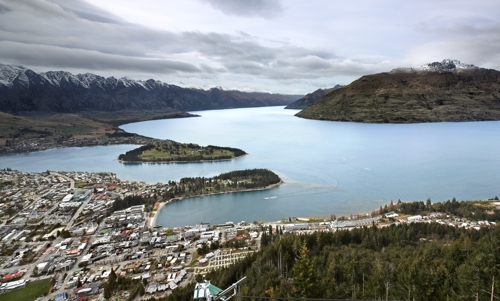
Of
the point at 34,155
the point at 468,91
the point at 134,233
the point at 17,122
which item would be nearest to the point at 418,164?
the point at 134,233

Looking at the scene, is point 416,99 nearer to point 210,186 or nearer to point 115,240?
point 210,186

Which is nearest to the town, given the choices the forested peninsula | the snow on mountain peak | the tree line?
the forested peninsula

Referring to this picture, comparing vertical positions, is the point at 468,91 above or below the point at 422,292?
above

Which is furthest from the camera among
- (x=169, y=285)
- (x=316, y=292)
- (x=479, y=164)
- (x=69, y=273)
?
(x=479, y=164)

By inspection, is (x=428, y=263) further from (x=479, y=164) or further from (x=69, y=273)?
(x=479, y=164)

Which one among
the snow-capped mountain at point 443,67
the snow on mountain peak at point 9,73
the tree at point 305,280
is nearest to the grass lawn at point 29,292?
the tree at point 305,280

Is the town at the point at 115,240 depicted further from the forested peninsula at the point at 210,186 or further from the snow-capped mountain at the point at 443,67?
the snow-capped mountain at the point at 443,67

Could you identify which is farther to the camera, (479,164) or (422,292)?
(479,164)
